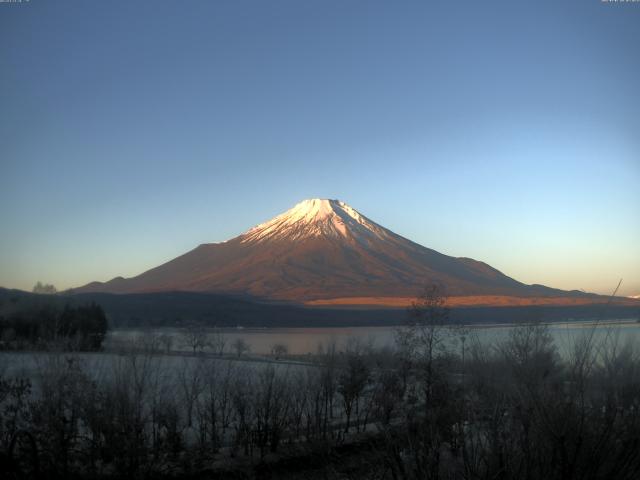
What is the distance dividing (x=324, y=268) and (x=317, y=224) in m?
22.2

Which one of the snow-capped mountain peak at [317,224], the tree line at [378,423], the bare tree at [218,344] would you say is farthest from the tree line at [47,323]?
the snow-capped mountain peak at [317,224]

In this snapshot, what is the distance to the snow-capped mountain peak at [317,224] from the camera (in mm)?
136500

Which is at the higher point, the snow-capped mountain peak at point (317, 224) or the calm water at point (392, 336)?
the snow-capped mountain peak at point (317, 224)

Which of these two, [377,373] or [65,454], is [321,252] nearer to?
[377,373]

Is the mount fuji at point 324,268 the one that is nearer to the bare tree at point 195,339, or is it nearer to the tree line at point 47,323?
the bare tree at point 195,339

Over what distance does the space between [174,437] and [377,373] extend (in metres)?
9.39

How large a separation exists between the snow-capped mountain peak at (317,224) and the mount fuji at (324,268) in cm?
23

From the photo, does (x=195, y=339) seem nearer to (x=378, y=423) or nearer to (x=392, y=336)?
(x=392, y=336)

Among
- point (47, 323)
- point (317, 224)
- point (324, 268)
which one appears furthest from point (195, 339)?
point (317, 224)

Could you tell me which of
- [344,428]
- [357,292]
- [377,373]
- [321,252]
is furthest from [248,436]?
[321,252]

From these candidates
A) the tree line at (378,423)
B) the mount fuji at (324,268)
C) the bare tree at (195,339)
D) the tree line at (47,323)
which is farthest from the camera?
the mount fuji at (324,268)

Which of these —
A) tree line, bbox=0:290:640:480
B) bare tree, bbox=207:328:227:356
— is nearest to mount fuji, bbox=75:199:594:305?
bare tree, bbox=207:328:227:356

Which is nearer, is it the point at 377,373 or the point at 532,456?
the point at 532,456

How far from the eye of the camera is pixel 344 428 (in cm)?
1487
